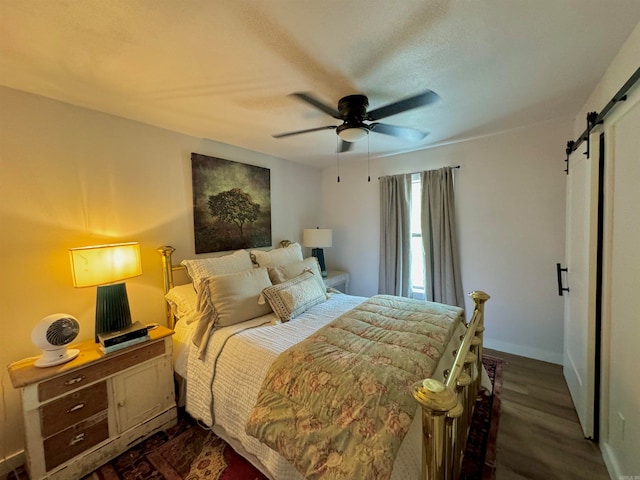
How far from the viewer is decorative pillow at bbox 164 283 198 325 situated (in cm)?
219

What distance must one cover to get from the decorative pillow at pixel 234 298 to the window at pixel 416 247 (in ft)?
7.14

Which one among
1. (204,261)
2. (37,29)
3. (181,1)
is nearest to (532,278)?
(204,261)

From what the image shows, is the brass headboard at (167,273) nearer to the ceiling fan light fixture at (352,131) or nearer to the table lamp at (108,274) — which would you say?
the table lamp at (108,274)

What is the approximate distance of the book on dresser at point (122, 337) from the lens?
1.70 metres

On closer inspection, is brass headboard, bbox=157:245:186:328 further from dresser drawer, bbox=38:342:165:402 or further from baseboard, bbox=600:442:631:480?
baseboard, bbox=600:442:631:480

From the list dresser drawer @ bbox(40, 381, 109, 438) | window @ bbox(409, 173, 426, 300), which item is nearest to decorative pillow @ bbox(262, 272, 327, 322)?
dresser drawer @ bbox(40, 381, 109, 438)

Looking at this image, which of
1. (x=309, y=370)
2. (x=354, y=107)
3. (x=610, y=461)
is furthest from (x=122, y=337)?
(x=610, y=461)

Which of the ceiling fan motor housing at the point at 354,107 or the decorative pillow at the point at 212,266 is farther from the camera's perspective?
the decorative pillow at the point at 212,266

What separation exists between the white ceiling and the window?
4.27 feet

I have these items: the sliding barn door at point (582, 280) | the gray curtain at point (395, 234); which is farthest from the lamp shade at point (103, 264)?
the sliding barn door at point (582, 280)

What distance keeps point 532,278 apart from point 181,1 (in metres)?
3.56

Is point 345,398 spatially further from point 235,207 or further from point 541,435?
point 235,207

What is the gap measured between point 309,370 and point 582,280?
2044 mm

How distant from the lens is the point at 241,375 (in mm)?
1625
